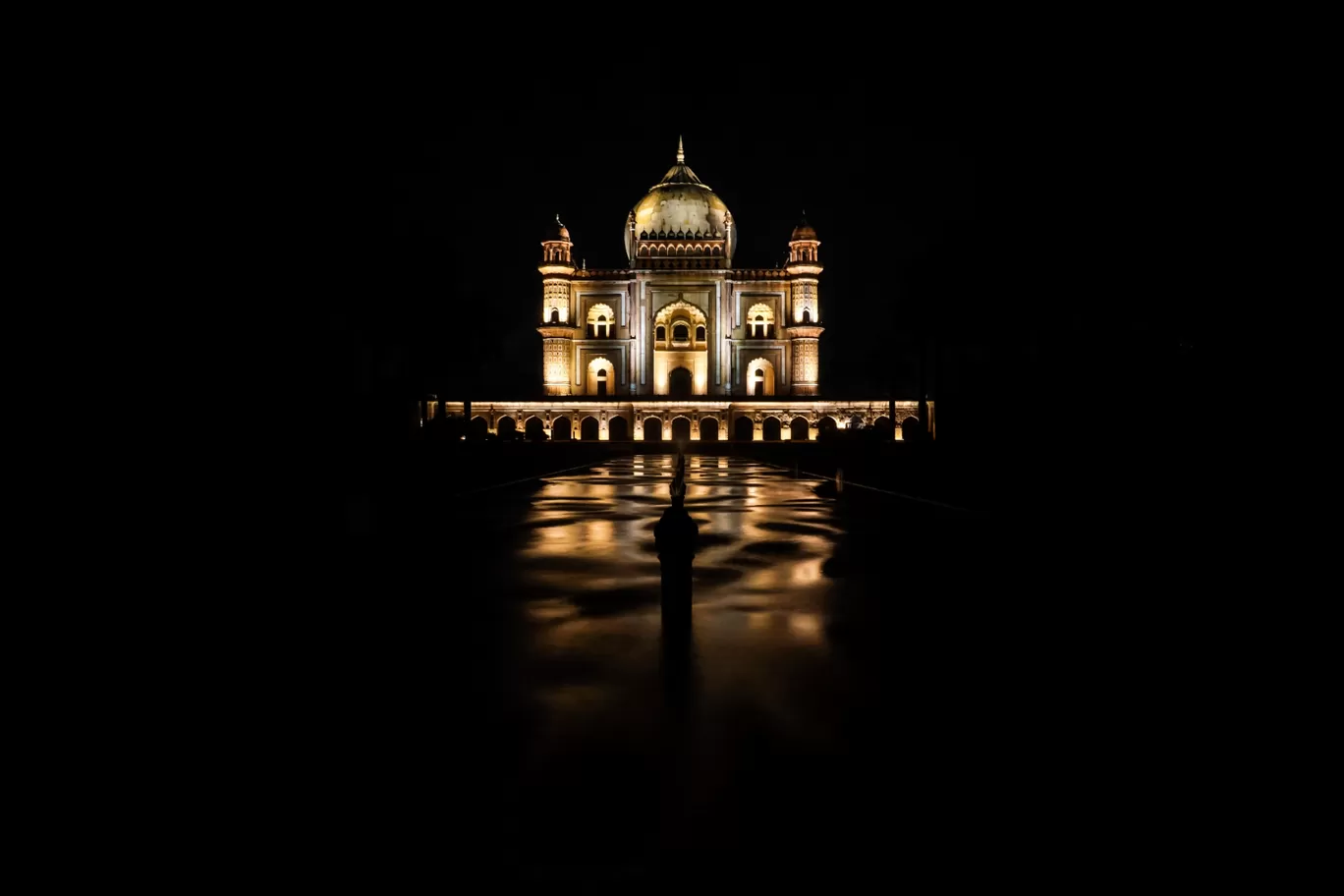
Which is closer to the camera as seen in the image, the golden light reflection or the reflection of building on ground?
the golden light reflection

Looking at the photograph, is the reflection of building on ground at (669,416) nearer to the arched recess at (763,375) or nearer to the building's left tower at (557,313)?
the building's left tower at (557,313)

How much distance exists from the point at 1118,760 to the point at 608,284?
72.1 metres

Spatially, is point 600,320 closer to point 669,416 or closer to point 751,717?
point 669,416

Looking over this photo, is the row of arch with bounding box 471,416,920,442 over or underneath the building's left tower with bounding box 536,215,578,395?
underneath

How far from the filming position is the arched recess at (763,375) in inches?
2936

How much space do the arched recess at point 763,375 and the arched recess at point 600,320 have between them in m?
11.9

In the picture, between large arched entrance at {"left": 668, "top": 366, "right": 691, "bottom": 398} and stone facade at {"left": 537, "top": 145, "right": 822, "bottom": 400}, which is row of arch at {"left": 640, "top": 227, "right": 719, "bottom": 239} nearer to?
stone facade at {"left": 537, "top": 145, "right": 822, "bottom": 400}

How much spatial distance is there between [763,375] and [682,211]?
15.5 m

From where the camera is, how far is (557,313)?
72.9 m

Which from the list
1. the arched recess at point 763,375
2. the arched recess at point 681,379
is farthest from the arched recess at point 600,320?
the arched recess at point 763,375

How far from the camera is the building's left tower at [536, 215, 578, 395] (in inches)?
2844

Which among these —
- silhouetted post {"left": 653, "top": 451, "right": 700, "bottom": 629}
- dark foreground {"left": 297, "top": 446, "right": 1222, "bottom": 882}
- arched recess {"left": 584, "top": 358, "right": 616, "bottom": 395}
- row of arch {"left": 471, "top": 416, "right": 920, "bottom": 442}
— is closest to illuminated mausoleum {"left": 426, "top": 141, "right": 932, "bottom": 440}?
arched recess {"left": 584, "top": 358, "right": 616, "bottom": 395}

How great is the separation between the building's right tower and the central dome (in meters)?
6.67

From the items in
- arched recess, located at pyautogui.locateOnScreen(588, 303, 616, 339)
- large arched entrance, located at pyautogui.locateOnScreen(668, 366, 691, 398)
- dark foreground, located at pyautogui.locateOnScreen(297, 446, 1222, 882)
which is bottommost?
dark foreground, located at pyautogui.locateOnScreen(297, 446, 1222, 882)
